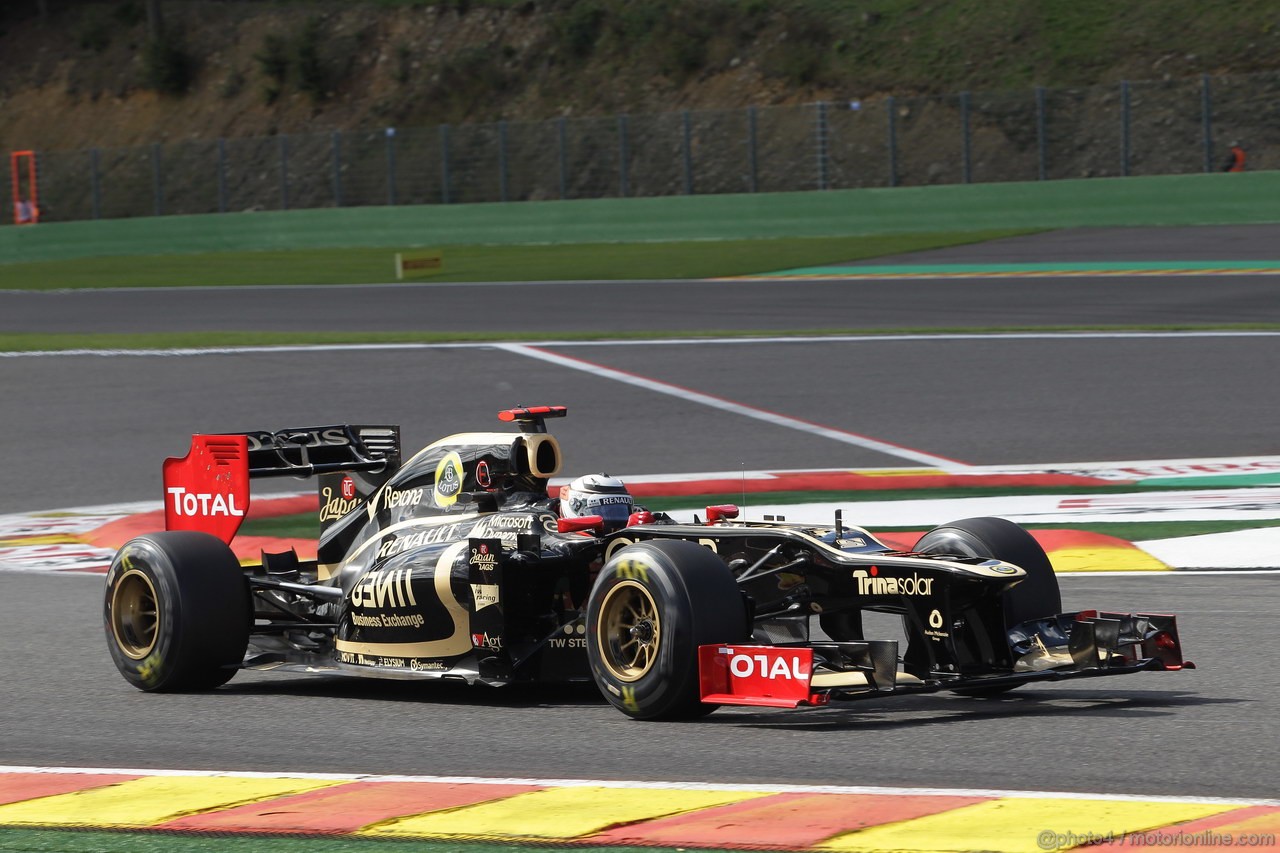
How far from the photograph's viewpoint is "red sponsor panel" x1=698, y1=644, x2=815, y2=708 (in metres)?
7.11

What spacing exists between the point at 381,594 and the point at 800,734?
7.31 ft

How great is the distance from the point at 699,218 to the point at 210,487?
105ft

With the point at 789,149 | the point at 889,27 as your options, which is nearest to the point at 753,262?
the point at 789,149

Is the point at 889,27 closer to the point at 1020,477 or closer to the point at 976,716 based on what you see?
the point at 1020,477

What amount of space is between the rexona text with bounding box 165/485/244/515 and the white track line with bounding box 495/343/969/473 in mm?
7601

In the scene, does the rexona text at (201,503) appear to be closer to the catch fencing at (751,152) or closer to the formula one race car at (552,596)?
the formula one race car at (552,596)

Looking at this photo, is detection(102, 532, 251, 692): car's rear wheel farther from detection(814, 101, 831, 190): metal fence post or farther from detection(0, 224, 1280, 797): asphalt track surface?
detection(814, 101, 831, 190): metal fence post

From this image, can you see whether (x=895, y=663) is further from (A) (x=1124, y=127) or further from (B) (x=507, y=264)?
(A) (x=1124, y=127)

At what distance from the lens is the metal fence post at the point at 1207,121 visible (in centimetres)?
3706

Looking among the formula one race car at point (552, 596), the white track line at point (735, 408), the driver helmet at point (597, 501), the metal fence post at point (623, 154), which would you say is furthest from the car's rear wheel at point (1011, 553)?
the metal fence post at point (623, 154)

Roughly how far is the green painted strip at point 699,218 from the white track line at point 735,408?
55.3 feet

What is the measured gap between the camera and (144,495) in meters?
16.2

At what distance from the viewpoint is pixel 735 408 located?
63.3 feet

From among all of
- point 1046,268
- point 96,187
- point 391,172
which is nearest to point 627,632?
point 1046,268
